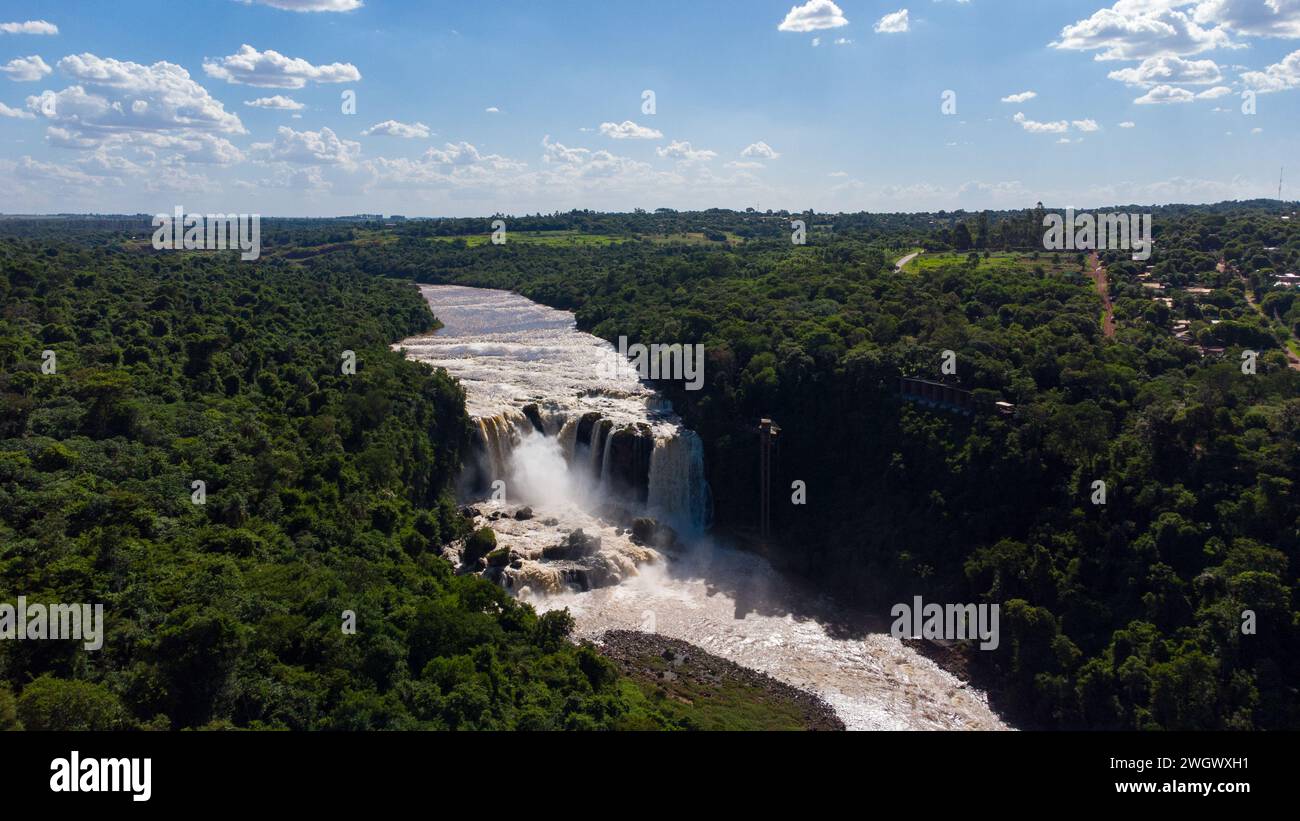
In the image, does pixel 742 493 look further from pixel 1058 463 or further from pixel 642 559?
pixel 1058 463

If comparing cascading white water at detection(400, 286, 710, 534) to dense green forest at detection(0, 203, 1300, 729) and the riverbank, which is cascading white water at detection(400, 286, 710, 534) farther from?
the riverbank

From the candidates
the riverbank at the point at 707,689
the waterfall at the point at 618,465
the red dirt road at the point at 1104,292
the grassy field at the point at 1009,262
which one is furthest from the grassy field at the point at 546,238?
the riverbank at the point at 707,689

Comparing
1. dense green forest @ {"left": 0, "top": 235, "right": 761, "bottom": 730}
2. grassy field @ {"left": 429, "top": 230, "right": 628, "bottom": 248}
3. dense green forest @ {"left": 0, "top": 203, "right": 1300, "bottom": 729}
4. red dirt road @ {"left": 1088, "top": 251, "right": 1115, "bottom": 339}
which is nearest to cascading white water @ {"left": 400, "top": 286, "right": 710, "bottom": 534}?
dense green forest @ {"left": 0, "top": 203, "right": 1300, "bottom": 729}

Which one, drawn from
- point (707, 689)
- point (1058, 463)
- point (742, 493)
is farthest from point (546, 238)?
point (707, 689)

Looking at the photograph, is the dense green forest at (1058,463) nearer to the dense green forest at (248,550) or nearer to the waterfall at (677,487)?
the waterfall at (677,487)
